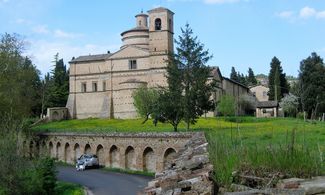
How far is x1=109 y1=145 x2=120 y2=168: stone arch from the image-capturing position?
46.9 m

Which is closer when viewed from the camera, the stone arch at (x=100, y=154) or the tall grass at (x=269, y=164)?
the tall grass at (x=269, y=164)

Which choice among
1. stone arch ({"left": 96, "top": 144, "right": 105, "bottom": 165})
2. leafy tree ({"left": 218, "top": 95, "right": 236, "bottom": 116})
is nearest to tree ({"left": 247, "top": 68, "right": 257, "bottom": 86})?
leafy tree ({"left": 218, "top": 95, "right": 236, "bottom": 116})

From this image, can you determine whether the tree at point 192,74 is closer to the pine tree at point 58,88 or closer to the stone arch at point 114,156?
the stone arch at point 114,156

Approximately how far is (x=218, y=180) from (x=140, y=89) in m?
63.7

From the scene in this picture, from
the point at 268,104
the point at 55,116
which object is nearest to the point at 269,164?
the point at 55,116

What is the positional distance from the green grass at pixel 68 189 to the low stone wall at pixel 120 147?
3.46m

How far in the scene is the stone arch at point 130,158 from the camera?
147ft

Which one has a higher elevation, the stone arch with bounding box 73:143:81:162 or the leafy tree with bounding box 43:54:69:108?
the leafy tree with bounding box 43:54:69:108

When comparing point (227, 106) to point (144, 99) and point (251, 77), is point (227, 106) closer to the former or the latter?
point (144, 99)

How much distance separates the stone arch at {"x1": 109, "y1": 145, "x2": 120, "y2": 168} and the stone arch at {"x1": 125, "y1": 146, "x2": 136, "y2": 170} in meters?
1.45

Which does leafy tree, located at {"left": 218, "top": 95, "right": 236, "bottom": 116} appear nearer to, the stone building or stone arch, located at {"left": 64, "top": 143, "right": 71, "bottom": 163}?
the stone building

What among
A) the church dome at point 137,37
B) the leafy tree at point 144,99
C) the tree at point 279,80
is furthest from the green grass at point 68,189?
the tree at point 279,80

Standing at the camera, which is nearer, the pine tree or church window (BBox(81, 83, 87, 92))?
church window (BBox(81, 83, 87, 92))

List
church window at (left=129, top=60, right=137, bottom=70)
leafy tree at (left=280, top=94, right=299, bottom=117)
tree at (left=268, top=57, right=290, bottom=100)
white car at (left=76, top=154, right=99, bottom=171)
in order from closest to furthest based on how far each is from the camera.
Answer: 1. white car at (left=76, top=154, right=99, bottom=171)
2. leafy tree at (left=280, top=94, right=299, bottom=117)
3. church window at (left=129, top=60, right=137, bottom=70)
4. tree at (left=268, top=57, right=290, bottom=100)
